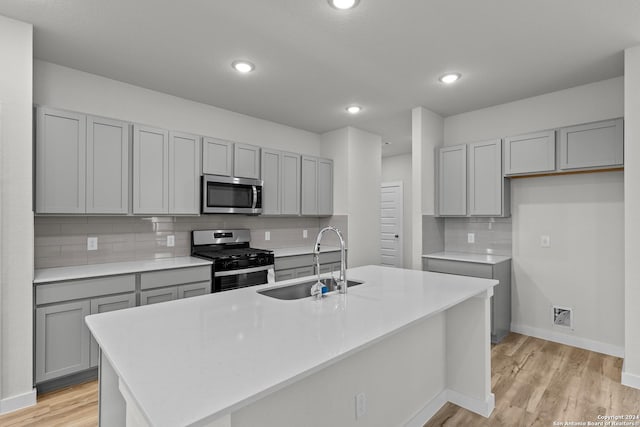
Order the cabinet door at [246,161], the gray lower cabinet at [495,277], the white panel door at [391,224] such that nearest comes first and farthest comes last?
the gray lower cabinet at [495,277], the cabinet door at [246,161], the white panel door at [391,224]

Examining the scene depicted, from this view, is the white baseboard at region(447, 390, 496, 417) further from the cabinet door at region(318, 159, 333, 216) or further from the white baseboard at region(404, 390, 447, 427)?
the cabinet door at region(318, 159, 333, 216)

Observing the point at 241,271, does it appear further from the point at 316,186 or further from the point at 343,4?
the point at 343,4

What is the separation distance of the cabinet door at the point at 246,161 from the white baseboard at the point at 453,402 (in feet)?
9.44

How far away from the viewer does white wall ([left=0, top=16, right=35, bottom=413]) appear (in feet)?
7.54

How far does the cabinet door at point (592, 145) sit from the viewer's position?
3051mm

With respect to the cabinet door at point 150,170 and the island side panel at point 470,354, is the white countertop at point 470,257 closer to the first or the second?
the island side panel at point 470,354

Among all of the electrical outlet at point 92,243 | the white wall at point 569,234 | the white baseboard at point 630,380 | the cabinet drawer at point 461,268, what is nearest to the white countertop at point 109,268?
the electrical outlet at point 92,243

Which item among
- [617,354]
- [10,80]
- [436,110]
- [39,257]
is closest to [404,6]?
[436,110]

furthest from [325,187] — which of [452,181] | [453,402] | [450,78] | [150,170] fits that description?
[453,402]

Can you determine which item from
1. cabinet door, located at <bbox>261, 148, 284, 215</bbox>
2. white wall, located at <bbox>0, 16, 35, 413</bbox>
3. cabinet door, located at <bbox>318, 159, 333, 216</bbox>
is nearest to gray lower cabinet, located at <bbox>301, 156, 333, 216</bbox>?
cabinet door, located at <bbox>318, 159, 333, 216</bbox>

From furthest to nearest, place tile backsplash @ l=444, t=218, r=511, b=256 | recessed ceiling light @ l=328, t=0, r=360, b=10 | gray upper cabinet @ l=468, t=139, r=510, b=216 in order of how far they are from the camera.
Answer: tile backsplash @ l=444, t=218, r=511, b=256, gray upper cabinet @ l=468, t=139, r=510, b=216, recessed ceiling light @ l=328, t=0, r=360, b=10

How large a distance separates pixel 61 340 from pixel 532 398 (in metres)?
3.47

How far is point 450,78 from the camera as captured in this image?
322cm

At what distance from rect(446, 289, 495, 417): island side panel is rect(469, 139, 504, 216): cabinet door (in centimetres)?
180
